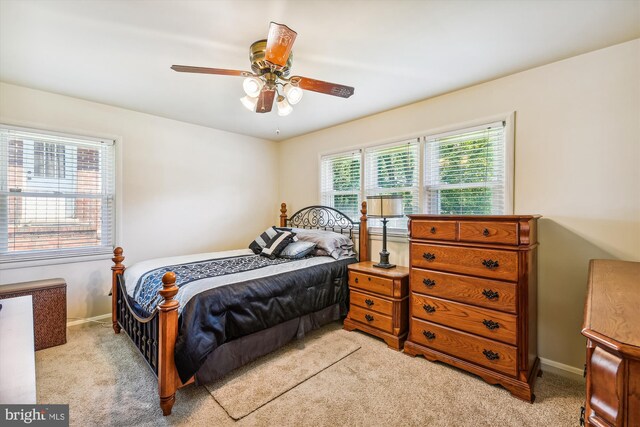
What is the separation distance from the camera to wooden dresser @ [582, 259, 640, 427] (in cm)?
69

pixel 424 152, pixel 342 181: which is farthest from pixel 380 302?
pixel 342 181

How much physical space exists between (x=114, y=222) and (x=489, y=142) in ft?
13.3

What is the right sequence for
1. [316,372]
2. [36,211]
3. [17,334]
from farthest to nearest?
1. [36,211]
2. [316,372]
3. [17,334]

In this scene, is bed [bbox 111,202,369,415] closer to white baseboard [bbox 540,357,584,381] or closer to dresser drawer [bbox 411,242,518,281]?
dresser drawer [bbox 411,242,518,281]

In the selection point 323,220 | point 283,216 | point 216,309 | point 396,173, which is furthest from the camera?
point 283,216

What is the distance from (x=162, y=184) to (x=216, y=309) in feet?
7.32

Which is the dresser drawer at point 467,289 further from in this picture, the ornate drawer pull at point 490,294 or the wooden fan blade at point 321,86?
the wooden fan blade at point 321,86

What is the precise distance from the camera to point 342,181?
12.8 ft

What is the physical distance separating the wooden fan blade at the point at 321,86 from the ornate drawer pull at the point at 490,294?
1749mm

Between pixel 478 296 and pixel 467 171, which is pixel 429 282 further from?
pixel 467 171

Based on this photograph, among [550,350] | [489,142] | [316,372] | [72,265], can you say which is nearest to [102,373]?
[72,265]

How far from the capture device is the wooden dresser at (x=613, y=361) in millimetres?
689

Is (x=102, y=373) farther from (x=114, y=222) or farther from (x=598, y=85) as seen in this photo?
(x=598, y=85)

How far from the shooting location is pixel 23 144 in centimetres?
276
